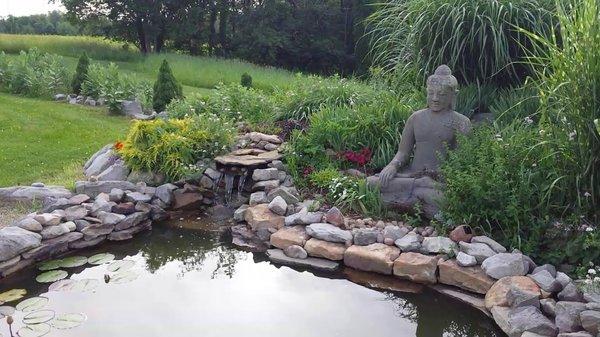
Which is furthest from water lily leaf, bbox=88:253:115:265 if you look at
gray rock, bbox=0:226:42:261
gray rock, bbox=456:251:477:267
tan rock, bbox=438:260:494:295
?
gray rock, bbox=456:251:477:267

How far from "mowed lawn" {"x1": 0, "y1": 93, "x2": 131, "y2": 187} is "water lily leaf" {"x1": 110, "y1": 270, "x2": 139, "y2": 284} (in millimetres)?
1949

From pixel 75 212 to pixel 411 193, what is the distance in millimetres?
3178

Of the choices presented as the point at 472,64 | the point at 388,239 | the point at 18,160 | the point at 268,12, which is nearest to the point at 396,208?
the point at 388,239

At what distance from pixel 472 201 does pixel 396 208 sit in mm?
866

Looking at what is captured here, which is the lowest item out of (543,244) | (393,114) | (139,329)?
(139,329)

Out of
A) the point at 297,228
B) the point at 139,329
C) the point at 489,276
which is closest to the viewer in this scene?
the point at 139,329

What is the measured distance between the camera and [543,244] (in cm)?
453

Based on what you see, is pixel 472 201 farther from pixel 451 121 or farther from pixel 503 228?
pixel 451 121

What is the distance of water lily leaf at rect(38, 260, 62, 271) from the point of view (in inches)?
188

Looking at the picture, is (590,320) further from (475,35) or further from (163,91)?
(163,91)

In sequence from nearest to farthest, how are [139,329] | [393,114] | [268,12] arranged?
[139,329] < [393,114] < [268,12]

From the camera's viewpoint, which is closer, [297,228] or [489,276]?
[489,276]

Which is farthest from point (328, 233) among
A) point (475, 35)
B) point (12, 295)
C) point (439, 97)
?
point (475, 35)

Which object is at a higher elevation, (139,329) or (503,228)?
(503,228)
